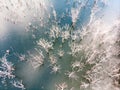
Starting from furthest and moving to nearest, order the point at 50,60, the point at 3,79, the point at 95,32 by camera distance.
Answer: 1. the point at 95,32
2. the point at 50,60
3. the point at 3,79

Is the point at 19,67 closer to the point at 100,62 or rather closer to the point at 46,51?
the point at 46,51

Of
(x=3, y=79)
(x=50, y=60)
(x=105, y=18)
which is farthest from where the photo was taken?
(x=105, y=18)

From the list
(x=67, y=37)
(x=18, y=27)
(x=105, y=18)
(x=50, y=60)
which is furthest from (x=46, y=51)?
(x=105, y=18)

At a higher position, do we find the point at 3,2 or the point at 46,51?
the point at 3,2

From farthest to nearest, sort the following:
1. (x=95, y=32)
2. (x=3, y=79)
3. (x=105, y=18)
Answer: (x=105, y=18) < (x=95, y=32) < (x=3, y=79)

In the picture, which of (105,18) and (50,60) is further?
(105,18)

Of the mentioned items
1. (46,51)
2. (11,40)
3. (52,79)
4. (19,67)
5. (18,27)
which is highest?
(18,27)

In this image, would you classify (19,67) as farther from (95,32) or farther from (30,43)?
(95,32)

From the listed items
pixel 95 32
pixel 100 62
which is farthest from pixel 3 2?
pixel 100 62

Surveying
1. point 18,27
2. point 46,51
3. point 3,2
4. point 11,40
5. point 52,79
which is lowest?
point 52,79
